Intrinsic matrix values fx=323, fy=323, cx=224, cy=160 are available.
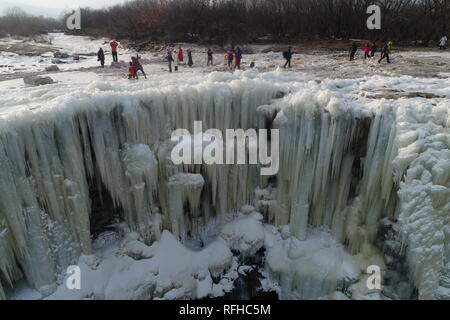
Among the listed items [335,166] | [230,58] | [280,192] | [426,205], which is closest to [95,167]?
[280,192]

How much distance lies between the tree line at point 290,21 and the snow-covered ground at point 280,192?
1855 centimetres

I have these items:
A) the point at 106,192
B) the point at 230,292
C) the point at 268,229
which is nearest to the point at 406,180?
the point at 268,229

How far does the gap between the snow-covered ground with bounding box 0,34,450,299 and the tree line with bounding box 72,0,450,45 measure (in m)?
18.5

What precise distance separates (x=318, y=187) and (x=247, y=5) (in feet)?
114

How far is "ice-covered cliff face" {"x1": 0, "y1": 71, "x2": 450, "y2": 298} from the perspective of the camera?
22.7 feet

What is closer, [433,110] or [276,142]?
[433,110]

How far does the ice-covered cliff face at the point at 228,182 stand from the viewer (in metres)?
6.93

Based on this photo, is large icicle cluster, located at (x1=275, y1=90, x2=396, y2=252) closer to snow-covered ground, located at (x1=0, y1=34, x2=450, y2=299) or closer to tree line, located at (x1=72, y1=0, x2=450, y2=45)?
snow-covered ground, located at (x1=0, y1=34, x2=450, y2=299)

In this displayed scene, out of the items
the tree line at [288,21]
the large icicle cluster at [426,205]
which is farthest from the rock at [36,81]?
the tree line at [288,21]

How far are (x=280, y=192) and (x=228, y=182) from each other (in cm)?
148

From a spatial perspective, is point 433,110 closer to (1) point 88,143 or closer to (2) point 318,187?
(2) point 318,187

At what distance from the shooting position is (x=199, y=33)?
28094mm

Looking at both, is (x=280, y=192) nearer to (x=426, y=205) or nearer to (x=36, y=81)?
(x=426, y=205)

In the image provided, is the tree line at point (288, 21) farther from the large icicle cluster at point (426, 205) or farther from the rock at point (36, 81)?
the large icicle cluster at point (426, 205)
